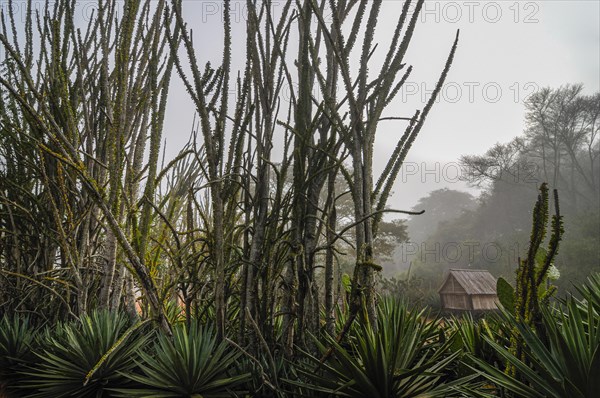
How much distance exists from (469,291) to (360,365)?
15.5 metres

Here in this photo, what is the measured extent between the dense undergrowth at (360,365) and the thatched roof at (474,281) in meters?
14.4

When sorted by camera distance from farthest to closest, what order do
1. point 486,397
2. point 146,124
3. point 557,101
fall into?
1. point 557,101
2. point 146,124
3. point 486,397

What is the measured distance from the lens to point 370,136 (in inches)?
61.1

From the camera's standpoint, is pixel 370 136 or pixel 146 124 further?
pixel 146 124

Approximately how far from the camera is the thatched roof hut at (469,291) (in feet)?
48.4

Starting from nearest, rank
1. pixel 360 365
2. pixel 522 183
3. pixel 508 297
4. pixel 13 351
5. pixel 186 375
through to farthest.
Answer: pixel 360 365 < pixel 186 375 < pixel 508 297 < pixel 13 351 < pixel 522 183

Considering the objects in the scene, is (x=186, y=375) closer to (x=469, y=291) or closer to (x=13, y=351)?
(x=13, y=351)

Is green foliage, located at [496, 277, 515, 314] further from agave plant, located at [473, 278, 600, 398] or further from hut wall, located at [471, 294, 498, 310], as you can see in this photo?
hut wall, located at [471, 294, 498, 310]

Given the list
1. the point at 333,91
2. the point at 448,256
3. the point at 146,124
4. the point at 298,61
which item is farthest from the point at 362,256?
the point at 448,256

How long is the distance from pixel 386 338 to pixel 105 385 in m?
1.39

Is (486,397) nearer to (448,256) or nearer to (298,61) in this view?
(298,61)

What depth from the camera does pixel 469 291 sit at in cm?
1466

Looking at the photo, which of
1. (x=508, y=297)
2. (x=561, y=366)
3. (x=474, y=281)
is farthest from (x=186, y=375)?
(x=474, y=281)

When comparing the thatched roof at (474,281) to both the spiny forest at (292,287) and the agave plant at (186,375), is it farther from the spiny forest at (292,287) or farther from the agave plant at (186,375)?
the agave plant at (186,375)
